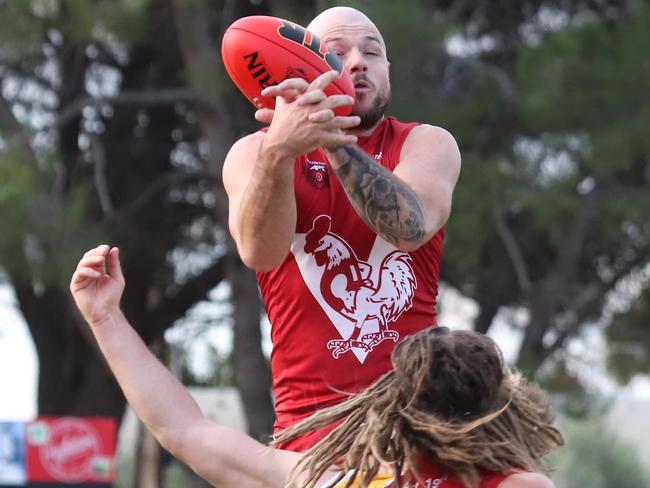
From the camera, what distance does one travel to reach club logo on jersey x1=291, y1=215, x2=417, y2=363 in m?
→ 3.61

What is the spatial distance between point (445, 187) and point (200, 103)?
1027cm

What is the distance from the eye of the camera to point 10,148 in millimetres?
12445

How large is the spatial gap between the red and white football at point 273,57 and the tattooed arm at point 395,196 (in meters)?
0.19

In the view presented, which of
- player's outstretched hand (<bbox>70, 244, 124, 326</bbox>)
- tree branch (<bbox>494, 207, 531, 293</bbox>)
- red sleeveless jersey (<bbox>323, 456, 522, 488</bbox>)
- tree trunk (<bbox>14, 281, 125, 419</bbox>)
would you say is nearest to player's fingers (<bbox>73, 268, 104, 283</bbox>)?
player's outstretched hand (<bbox>70, 244, 124, 326</bbox>)

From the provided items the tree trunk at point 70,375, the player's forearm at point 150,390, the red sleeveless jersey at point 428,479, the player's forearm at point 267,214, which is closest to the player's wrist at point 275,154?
the player's forearm at point 267,214

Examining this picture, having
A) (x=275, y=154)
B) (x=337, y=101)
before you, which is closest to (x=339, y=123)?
(x=337, y=101)

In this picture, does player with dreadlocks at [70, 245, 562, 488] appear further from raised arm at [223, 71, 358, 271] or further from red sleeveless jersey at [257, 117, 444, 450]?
red sleeveless jersey at [257, 117, 444, 450]

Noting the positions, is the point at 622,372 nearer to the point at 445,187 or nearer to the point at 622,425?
the point at 622,425

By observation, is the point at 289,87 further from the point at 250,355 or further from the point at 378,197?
the point at 250,355

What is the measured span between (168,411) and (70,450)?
9390mm

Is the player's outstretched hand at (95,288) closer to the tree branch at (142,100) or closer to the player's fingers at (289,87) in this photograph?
the player's fingers at (289,87)

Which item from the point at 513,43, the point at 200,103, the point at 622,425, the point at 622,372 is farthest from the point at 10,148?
the point at 622,425

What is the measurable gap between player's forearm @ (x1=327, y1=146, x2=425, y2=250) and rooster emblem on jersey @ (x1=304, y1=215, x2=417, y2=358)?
0.28m

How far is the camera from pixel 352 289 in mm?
3619
